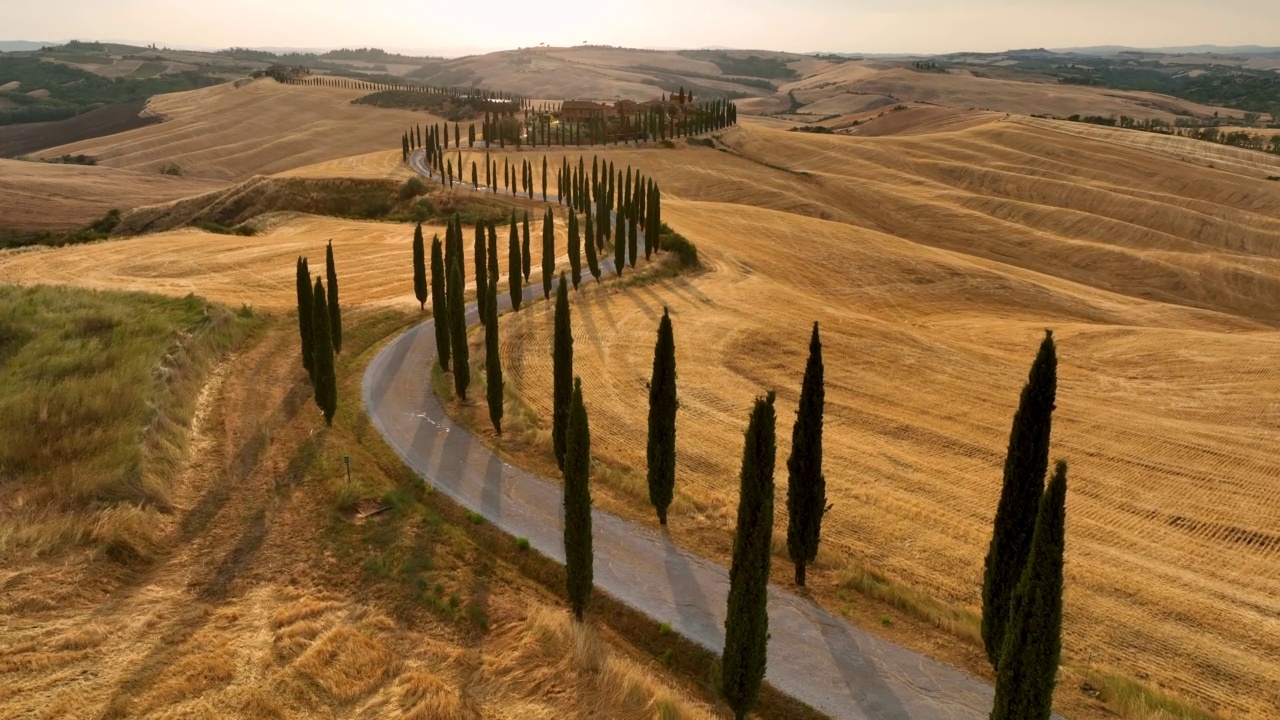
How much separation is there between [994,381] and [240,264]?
55.3 meters

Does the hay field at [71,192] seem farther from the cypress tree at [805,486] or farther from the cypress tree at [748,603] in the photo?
the cypress tree at [748,603]

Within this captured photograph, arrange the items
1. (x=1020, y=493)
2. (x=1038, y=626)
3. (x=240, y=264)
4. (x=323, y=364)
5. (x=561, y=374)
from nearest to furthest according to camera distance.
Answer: (x=1038, y=626)
(x=1020, y=493)
(x=561, y=374)
(x=323, y=364)
(x=240, y=264)

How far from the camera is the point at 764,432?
723 inches

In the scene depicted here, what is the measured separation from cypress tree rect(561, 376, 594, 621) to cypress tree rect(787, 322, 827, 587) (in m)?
5.92

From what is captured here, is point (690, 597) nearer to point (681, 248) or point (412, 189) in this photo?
point (681, 248)

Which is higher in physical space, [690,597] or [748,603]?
[748,603]

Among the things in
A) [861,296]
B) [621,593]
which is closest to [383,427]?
[621,593]

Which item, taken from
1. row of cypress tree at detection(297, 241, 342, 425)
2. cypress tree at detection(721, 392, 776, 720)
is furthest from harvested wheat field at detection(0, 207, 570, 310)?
cypress tree at detection(721, 392, 776, 720)

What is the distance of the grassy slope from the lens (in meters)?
22.2

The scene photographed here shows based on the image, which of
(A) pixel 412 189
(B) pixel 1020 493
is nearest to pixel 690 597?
(B) pixel 1020 493

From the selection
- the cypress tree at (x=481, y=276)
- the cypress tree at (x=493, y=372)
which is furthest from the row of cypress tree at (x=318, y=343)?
the cypress tree at (x=481, y=276)

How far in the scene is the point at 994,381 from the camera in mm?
42500

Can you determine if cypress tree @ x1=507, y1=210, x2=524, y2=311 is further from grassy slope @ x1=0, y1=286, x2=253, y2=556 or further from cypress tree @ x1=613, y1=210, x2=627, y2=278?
grassy slope @ x1=0, y1=286, x2=253, y2=556

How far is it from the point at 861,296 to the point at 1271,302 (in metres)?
42.8
